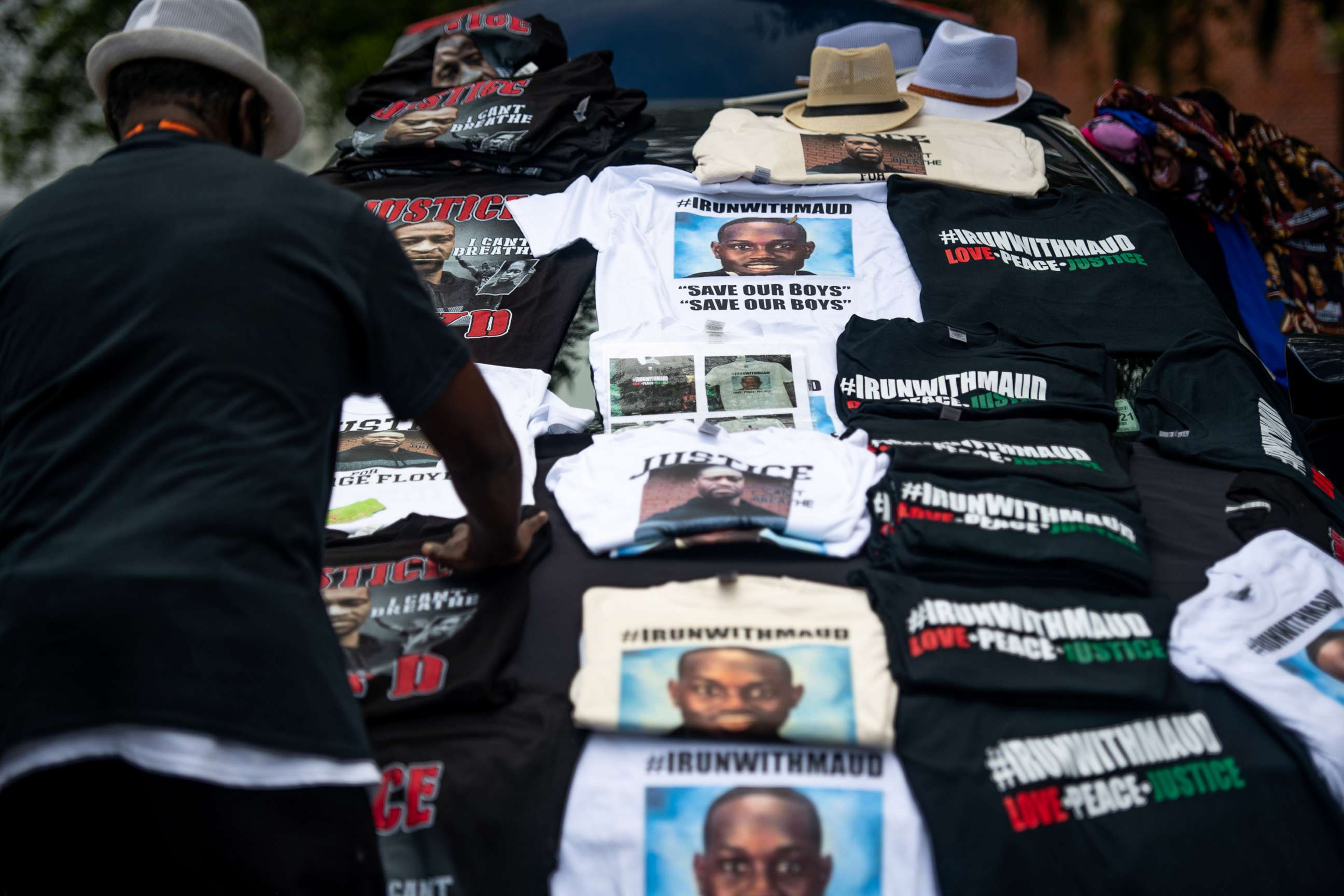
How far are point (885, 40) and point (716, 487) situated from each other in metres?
2.92

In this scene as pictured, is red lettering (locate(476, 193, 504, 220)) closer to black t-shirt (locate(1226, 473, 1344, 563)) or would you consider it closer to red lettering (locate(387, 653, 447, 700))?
red lettering (locate(387, 653, 447, 700))

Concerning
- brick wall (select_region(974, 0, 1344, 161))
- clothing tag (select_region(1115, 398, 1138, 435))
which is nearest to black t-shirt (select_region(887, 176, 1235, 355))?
clothing tag (select_region(1115, 398, 1138, 435))

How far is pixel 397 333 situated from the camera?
5.74ft

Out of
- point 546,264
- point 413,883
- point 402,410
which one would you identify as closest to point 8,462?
point 402,410

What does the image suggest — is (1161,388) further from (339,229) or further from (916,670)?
(339,229)

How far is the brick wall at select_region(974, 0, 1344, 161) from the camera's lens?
11109 millimetres

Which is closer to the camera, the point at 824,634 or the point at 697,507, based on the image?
the point at 824,634

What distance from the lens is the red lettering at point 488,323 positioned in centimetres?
329

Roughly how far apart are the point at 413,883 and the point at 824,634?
2.86ft

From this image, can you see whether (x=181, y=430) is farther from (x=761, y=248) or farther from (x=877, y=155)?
(x=877, y=155)

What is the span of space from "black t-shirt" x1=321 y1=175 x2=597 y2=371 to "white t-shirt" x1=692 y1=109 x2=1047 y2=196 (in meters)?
0.62

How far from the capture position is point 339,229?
1697 mm

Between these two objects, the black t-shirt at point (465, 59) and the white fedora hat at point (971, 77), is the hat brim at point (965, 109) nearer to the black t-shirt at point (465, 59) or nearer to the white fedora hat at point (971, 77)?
the white fedora hat at point (971, 77)

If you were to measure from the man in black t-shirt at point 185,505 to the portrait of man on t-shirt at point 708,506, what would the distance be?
0.79 metres
